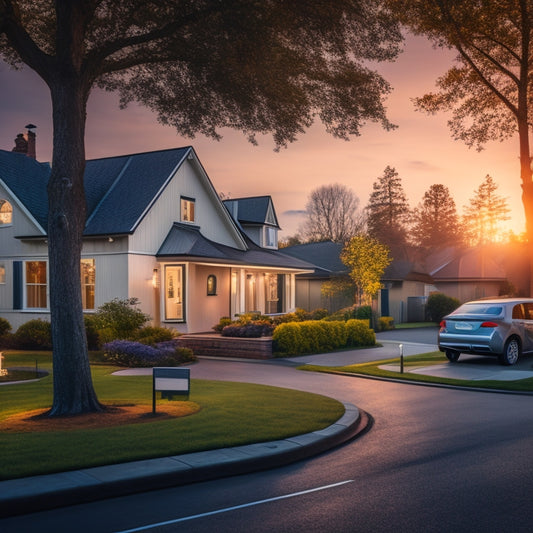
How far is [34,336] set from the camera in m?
22.8

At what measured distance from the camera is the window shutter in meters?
26.3

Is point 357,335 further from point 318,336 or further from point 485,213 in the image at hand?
point 485,213

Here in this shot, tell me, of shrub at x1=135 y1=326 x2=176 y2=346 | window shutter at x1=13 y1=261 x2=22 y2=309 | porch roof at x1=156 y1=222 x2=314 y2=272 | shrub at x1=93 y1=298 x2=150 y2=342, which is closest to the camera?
shrub at x1=135 y1=326 x2=176 y2=346

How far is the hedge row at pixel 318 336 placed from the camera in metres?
21.4

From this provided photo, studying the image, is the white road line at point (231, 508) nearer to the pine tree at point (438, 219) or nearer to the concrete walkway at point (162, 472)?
the concrete walkway at point (162, 472)

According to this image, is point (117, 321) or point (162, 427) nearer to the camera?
point (162, 427)

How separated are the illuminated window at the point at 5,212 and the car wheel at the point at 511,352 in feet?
69.5

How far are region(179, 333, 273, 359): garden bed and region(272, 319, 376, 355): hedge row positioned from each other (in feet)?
1.68

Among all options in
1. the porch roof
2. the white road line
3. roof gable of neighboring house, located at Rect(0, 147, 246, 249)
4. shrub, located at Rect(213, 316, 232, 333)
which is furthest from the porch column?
the white road line

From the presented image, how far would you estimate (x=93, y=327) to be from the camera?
22.3 m

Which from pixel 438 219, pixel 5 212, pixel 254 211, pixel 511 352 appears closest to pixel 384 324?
pixel 254 211

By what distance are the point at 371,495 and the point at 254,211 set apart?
30.6 metres

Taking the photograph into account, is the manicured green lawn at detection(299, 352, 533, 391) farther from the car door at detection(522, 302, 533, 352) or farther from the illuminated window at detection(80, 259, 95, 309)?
the illuminated window at detection(80, 259, 95, 309)

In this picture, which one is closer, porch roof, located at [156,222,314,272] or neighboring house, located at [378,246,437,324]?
porch roof, located at [156,222,314,272]
